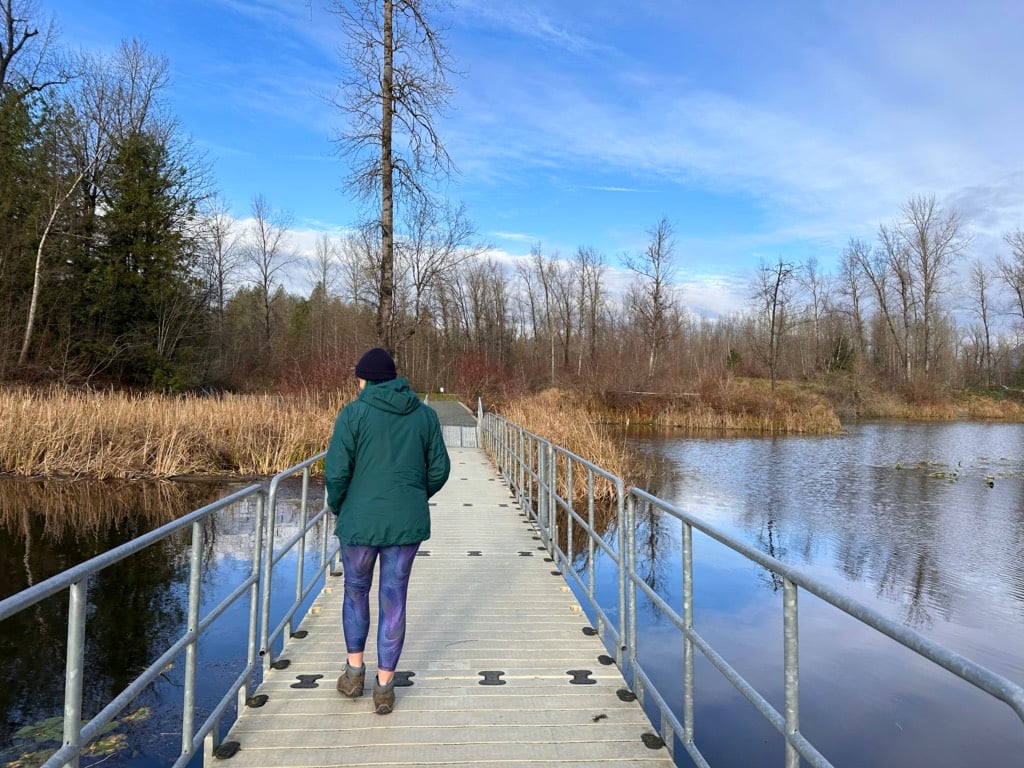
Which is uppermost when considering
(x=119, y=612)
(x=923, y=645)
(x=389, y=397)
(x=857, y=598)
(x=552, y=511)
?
(x=389, y=397)

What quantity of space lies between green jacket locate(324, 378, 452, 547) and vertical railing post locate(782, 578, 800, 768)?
161cm

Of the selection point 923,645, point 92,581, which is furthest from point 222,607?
point 92,581

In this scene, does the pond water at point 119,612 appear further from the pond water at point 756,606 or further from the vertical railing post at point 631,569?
the vertical railing post at point 631,569

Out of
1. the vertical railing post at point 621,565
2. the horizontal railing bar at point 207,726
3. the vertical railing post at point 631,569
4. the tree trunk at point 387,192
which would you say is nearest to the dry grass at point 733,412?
the tree trunk at point 387,192

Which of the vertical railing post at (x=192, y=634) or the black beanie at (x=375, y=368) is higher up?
the black beanie at (x=375, y=368)

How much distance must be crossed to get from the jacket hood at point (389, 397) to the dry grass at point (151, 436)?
40.7 ft

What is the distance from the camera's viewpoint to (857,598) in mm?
6371

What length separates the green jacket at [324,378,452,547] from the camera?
125 inches

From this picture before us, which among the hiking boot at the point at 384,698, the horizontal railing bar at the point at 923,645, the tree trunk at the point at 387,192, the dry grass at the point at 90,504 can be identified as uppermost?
the tree trunk at the point at 387,192

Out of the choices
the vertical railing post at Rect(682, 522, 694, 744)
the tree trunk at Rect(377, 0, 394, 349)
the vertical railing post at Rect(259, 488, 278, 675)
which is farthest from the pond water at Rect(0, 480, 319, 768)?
the tree trunk at Rect(377, 0, 394, 349)

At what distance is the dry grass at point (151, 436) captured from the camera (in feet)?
45.1

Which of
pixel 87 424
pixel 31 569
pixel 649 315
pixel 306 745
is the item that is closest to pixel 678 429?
pixel 649 315

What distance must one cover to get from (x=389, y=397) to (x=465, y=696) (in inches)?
65.5

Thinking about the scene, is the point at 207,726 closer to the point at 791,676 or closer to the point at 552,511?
the point at 791,676
